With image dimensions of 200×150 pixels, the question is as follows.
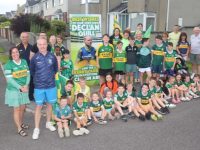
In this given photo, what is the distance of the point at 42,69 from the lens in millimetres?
5945

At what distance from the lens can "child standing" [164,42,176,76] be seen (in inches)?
368

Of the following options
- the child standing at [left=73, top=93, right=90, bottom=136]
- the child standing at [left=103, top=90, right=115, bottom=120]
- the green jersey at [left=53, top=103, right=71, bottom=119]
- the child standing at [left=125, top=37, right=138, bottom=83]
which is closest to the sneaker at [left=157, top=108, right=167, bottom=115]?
the child standing at [left=103, top=90, right=115, bottom=120]

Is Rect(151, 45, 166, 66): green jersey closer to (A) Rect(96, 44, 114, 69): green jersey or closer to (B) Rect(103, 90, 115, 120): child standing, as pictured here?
(A) Rect(96, 44, 114, 69): green jersey

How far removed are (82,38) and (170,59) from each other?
9.86 feet

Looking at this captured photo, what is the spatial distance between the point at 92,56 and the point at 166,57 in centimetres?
242

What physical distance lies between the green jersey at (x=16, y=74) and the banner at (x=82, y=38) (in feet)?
11.5

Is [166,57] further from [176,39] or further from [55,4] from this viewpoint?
[55,4]

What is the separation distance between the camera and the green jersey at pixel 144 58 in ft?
29.7

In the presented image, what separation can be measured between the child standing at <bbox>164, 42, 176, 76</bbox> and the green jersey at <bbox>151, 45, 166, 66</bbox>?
15 cm

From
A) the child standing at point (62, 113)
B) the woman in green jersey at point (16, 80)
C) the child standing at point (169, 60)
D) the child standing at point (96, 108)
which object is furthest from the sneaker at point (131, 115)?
the child standing at point (169, 60)

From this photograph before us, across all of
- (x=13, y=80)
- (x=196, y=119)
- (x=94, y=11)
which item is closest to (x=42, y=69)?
(x=13, y=80)

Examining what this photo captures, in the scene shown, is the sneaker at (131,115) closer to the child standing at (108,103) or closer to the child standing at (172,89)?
the child standing at (108,103)

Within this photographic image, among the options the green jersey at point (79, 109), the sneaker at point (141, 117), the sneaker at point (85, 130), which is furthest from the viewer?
the sneaker at point (141, 117)

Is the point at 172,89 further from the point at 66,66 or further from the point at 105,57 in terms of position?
the point at 66,66
